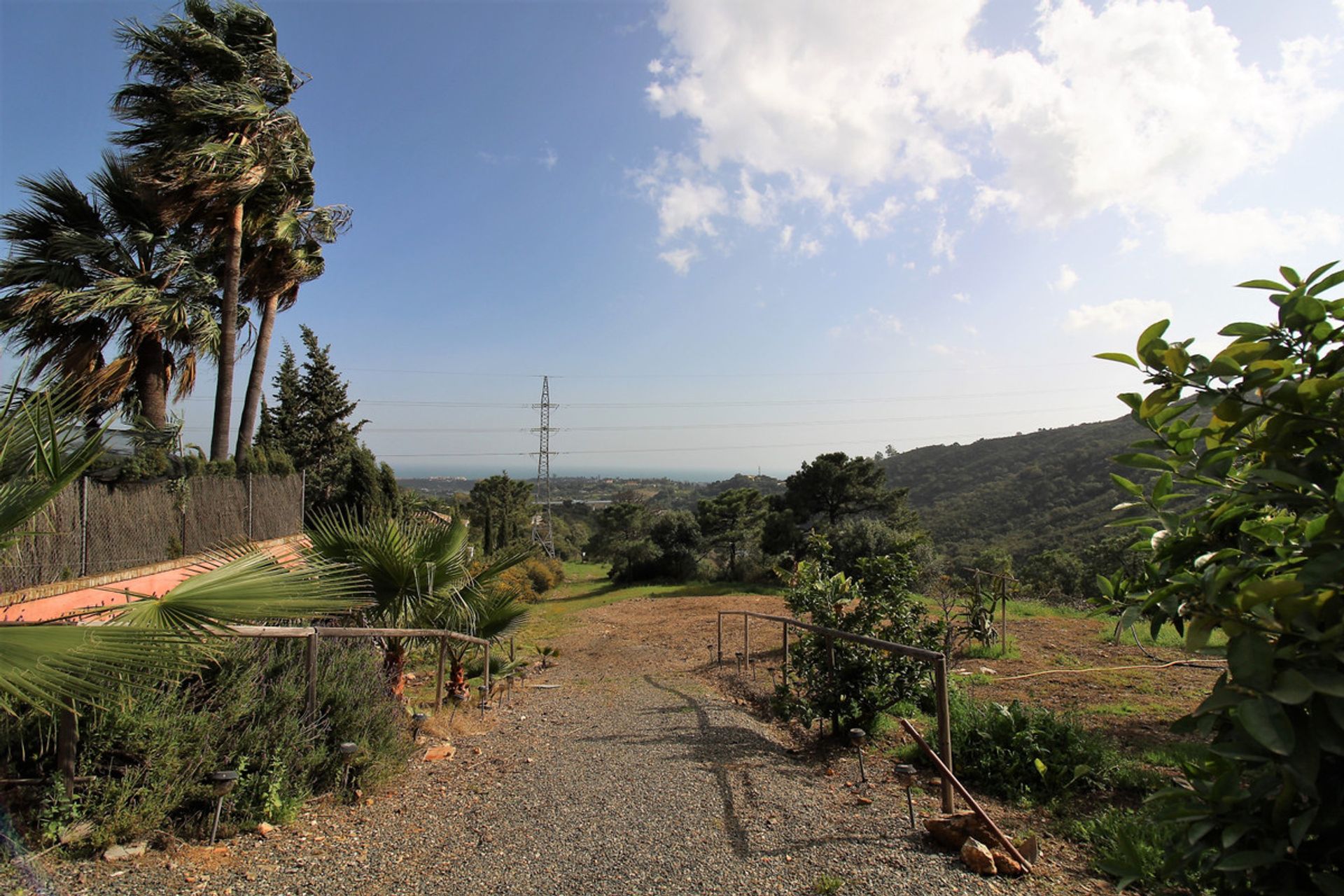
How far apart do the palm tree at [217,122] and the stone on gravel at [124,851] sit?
34.2 feet

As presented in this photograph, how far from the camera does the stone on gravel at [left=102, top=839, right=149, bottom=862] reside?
10.1 ft

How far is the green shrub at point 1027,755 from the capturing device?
14.8ft

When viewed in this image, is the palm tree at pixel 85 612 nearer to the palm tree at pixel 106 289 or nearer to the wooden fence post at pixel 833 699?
the wooden fence post at pixel 833 699

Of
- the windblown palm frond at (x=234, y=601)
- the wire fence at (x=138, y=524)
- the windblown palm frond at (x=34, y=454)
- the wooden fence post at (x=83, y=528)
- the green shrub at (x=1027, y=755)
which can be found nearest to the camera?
the windblown palm frond at (x=34, y=454)

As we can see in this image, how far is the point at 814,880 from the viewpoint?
331 cm

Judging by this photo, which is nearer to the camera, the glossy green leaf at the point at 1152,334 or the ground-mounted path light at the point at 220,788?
the glossy green leaf at the point at 1152,334

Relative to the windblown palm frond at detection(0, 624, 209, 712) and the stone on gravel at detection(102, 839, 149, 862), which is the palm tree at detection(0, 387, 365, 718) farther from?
the stone on gravel at detection(102, 839, 149, 862)

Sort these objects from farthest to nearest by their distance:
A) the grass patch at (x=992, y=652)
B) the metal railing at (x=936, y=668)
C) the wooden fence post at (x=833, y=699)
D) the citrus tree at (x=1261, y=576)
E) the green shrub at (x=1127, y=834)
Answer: the grass patch at (x=992, y=652), the wooden fence post at (x=833, y=699), the metal railing at (x=936, y=668), the green shrub at (x=1127, y=834), the citrus tree at (x=1261, y=576)

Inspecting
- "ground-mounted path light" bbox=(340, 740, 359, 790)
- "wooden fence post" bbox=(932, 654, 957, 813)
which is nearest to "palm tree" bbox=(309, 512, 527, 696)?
"ground-mounted path light" bbox=(340, 740, 359, 790)

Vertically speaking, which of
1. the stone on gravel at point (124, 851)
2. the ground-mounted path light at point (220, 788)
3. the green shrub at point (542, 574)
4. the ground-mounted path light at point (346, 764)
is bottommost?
the green shrub at point (542, 574)

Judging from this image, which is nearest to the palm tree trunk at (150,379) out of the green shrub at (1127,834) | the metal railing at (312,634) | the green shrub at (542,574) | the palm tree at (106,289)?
the palm tree at (106,289)

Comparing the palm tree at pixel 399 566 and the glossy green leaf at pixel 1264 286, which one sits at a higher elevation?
the glossy green leaf at pixel 1264 286

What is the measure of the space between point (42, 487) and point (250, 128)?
12260mm

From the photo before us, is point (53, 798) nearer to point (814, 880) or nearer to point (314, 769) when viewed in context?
point (314, 769)
